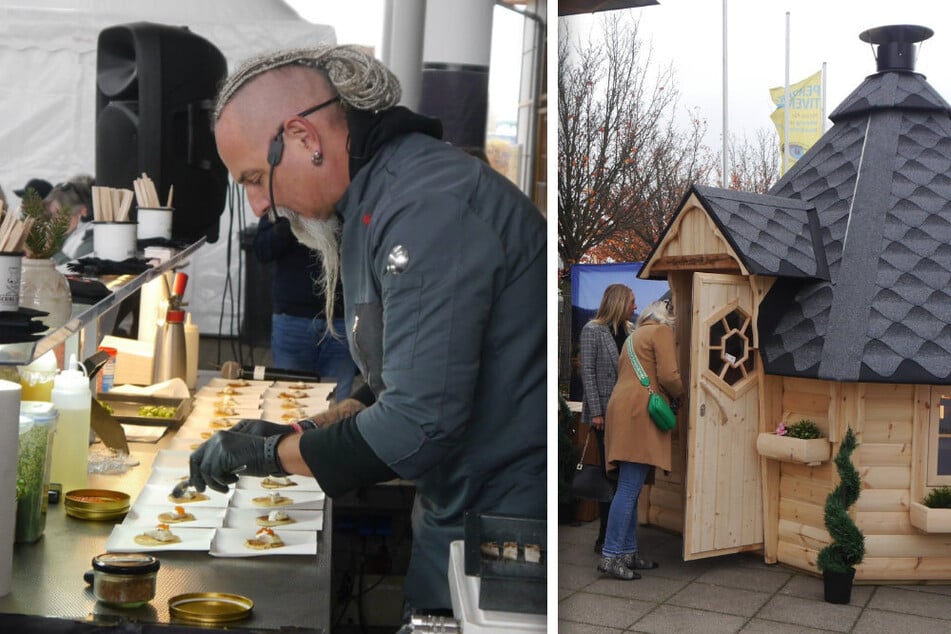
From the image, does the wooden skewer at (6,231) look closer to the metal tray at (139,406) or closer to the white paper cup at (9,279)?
the white paper cup at (9,279)

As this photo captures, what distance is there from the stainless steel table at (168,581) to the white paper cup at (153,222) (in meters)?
1.47

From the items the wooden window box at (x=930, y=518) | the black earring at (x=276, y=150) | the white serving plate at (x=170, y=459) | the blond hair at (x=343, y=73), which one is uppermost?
the blond hair at (x=343, y=73)

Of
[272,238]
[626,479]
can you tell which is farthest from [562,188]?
[272,238]

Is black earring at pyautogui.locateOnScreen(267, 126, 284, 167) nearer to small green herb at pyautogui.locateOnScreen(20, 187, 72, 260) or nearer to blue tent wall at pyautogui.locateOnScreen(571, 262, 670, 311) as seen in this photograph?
small green herb at pyautogui.locateOnScreen(20, 187, 72, 260)

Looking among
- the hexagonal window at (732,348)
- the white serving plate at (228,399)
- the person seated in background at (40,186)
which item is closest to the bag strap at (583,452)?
the hexagonal window at (732,348)

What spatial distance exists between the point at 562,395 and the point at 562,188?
1.17ft

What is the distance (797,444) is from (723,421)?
118mm

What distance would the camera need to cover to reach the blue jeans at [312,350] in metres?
3.97

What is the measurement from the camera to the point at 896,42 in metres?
1.76

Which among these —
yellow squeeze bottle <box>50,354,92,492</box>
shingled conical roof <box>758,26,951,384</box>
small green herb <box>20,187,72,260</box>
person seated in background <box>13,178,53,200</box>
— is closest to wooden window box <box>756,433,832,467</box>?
shingled conical roof <box>758,26,951,384</box>

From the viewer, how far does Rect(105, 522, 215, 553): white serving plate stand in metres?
1.85

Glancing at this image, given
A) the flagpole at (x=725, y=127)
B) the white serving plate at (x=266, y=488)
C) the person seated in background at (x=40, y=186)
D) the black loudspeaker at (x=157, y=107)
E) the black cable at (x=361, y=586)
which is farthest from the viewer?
the person seated in background at (x=40, y=186)

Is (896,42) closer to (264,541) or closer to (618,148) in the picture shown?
(618,148)

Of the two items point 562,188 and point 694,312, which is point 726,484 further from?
point 562,188
